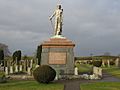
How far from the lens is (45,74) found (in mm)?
25469

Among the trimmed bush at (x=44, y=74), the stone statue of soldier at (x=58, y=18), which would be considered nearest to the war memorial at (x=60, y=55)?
the stone statue of soldier at (x=58, y=18)

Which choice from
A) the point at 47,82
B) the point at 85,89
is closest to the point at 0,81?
the point at 47,82

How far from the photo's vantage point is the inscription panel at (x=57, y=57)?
105ft

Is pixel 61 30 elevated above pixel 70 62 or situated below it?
above

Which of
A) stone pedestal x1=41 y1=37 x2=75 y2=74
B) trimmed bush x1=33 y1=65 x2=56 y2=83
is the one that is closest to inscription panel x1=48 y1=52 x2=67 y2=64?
stone pedestal x1=41 y1=37 x2=75 y2=74

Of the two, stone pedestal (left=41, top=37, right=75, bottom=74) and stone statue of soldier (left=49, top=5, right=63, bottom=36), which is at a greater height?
stone statue of soldier (left=49, top=5, right=63, bottom=36)

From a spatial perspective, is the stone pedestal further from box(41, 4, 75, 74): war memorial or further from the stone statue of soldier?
the stone statue of soldier

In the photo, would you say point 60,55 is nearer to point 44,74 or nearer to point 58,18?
point 58,18

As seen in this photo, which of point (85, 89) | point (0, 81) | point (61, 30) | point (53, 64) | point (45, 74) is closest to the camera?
point (85, 89)

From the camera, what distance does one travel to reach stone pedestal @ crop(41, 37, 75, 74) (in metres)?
31.9

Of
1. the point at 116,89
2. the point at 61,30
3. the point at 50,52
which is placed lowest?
the point at 116,89

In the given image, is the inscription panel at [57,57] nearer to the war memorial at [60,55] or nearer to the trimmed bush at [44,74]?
the war memorial at [60,55]

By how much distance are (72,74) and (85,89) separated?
1037 cm

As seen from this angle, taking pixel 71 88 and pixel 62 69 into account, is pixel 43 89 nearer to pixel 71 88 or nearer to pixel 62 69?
pixel 71 88
